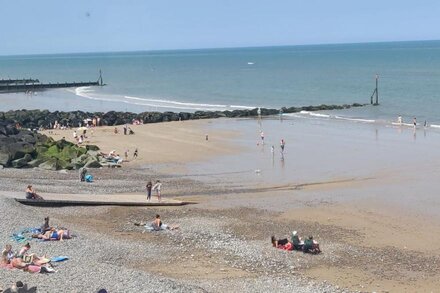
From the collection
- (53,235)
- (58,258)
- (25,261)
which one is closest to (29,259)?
(25,261)

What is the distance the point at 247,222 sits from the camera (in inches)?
915

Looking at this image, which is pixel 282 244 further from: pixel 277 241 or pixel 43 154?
pixel 43 154

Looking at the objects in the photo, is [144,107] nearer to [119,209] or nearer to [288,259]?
[119,209]

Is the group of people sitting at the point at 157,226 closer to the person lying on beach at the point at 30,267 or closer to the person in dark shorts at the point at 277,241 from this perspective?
the person in dark shorts at the point at 277,241

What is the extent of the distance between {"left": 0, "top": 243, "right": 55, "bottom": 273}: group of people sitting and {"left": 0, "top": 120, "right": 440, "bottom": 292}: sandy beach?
393mm

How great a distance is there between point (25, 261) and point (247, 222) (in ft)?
30.1

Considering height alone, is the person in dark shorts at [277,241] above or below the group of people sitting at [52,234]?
below

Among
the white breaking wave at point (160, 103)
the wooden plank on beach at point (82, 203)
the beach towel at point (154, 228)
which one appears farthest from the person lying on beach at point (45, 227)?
the white breaking wave at point (160, 103)

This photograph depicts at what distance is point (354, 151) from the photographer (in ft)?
129

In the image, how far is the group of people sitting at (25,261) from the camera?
1577cm

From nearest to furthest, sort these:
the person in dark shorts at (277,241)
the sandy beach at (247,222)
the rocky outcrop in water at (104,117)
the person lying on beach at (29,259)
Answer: the person lying on beach at (29,259), the sandy beach at (247,222), the person in dark shorts at (277,241), the rocky outcrop in water at (104,117)

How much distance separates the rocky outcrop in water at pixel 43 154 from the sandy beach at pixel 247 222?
130 cm

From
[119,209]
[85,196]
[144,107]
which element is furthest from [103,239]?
[144,107]

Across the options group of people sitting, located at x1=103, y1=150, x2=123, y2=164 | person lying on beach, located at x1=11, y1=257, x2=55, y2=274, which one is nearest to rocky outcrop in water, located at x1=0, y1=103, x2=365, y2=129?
group of people sitting, located at x1=103, y1=150, x2=123, y2=164
